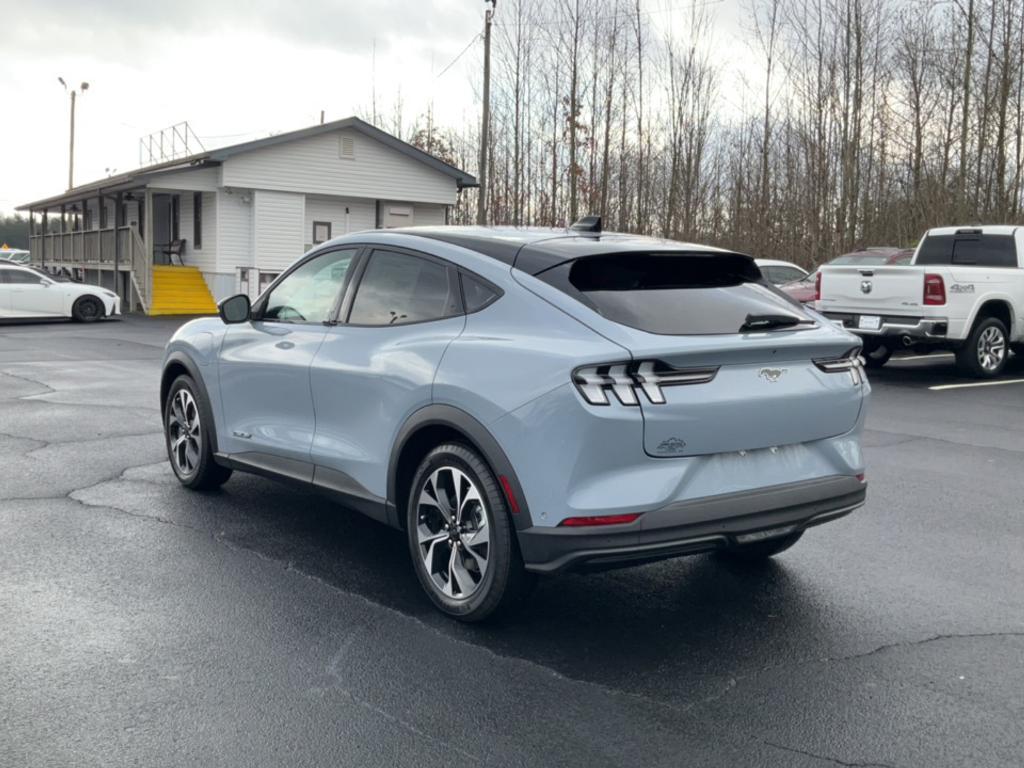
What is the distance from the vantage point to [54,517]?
607 centimetres

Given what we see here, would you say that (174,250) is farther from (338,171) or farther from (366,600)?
(366,600)

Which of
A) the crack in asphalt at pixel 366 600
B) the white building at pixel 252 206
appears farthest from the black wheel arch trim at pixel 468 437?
the white building at pixel 252 206

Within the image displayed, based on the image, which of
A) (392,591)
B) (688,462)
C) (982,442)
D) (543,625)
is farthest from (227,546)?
(982,442)

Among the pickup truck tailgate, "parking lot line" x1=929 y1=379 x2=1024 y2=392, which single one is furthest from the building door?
"parking lot line" x1=929 y1=379 x2=1024 y2=392

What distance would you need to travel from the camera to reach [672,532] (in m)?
3.92

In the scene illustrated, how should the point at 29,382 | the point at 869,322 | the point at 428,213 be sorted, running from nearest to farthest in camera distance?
the point at 29,382 → the point at 869,322 → the point at 428,213

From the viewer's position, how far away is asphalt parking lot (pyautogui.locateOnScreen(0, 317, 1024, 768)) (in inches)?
133

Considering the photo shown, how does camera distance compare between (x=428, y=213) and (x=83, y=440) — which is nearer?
(x=83, y=440)

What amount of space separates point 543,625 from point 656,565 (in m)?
1.13

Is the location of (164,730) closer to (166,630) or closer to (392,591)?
(166,630)

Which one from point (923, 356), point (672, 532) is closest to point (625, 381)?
point (672, 532)

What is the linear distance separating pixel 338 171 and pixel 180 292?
253 inches

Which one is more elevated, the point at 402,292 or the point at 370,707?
the point at 402,292

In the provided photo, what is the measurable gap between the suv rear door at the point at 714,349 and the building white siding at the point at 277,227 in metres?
28.3
